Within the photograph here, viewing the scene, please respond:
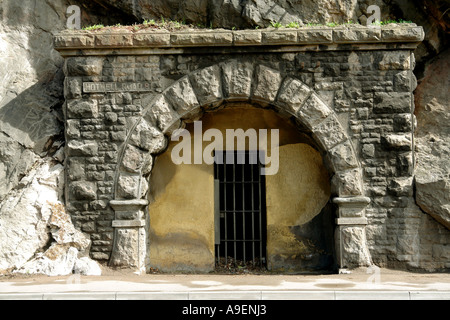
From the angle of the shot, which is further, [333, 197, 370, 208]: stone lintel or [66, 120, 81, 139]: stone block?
[66, 120, 81, 139]: stone block

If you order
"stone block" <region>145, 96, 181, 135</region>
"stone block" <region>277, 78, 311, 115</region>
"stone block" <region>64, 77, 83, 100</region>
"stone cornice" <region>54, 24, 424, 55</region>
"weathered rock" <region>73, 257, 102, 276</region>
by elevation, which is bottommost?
"weathered rock" <region>73, 257, 102, 276</region>

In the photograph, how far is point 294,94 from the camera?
7730 mm

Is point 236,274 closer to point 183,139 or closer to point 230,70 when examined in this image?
point 183,139

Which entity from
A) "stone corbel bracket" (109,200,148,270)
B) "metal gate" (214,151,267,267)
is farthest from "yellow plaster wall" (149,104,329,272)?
"stone corbel bracket" (109,200,148,270)

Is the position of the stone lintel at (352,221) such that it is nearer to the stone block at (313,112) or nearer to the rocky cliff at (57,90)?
the rocky cliff at (57,90)

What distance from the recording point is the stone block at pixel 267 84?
305 inches

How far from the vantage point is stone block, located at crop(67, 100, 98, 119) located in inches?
309

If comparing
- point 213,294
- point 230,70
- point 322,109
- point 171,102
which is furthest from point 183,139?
point 213,294

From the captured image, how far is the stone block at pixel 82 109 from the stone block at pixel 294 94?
2.85m

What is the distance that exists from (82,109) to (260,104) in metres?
2.74

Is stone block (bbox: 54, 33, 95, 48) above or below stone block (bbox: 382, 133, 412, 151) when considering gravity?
above

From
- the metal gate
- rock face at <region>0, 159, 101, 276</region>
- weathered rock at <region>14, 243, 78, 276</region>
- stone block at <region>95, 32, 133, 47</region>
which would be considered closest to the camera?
weathered rock at <region>14, 243, 78, 276</region>

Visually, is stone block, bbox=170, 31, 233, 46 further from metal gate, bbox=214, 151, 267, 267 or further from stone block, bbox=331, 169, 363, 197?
stone block, bbox=331, 169, 363, 197

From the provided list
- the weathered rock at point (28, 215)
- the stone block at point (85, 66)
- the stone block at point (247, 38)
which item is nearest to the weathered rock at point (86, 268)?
the weathered rock at point (28, 215)
